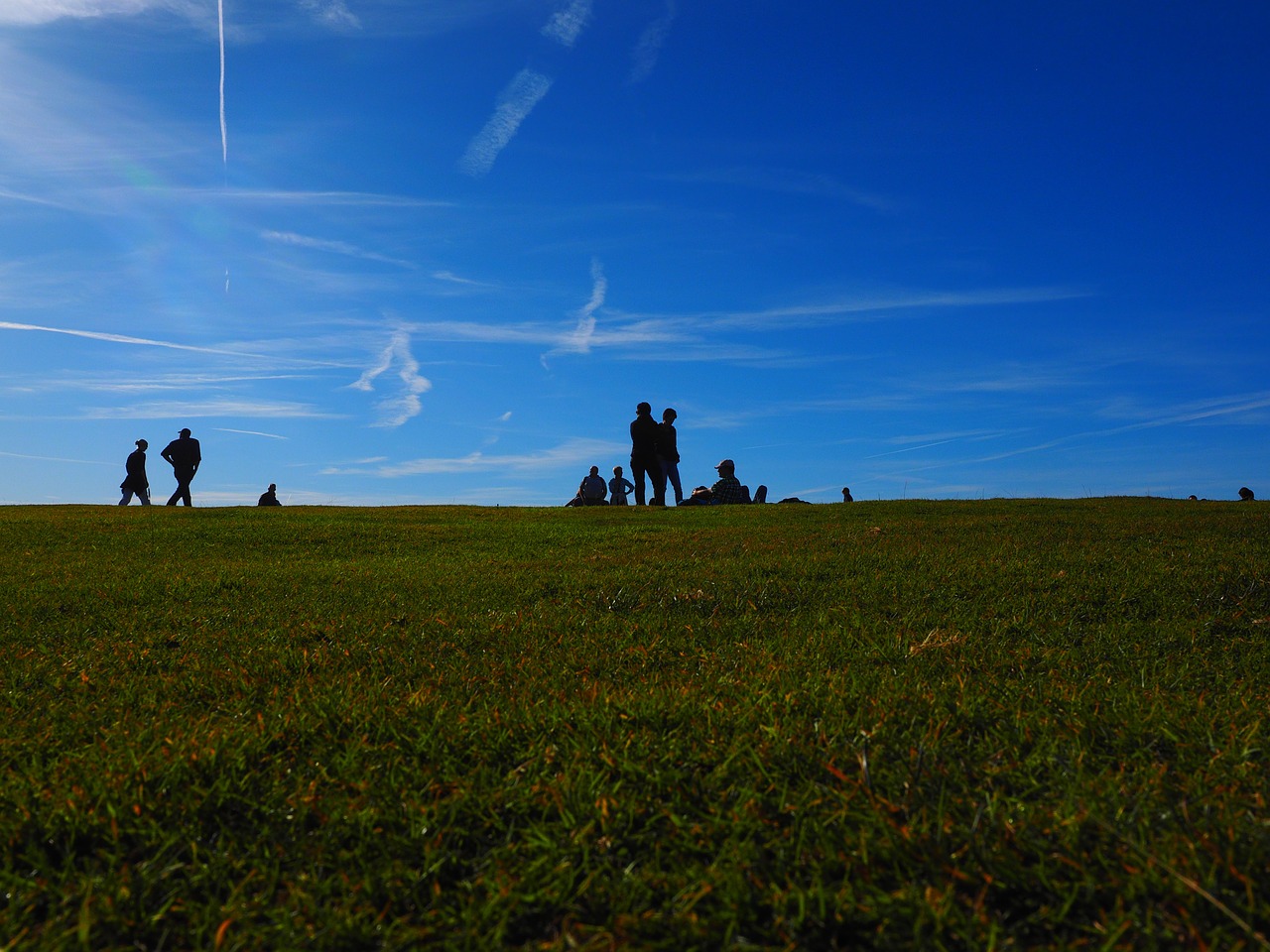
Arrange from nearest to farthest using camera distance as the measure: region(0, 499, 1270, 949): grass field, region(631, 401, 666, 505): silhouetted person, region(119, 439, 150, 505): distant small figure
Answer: region(0, 499, 1270, 949): grass field → region(631, 401, 666, 505): silhouetted person → region(119, 439, 150, 505): distant small figure

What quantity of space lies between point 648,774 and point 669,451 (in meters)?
22.2

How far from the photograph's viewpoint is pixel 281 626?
6.37m

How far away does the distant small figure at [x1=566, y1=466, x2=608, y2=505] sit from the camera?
27.0 meters

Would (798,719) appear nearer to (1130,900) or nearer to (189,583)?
(1130,900)

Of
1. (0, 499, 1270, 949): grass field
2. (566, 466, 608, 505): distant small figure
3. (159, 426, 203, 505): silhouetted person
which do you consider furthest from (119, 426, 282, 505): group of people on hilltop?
(0, 499, 1270, 949): grass field

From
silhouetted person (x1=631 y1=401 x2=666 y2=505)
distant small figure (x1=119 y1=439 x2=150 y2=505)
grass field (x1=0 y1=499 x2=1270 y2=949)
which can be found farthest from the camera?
distant small figure (x1=119 y1=439 x2=150 y2=505)

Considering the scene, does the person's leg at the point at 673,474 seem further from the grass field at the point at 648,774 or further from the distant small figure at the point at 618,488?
the grass field at the point at 648,774

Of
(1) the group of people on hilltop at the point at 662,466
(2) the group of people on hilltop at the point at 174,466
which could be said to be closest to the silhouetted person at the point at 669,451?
(1) the group of people on hilltop at the point at 662,466

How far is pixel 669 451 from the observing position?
25.1m

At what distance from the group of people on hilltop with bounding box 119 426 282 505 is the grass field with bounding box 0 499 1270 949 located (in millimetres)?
21835

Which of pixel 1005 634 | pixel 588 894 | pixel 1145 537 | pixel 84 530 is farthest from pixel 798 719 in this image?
pixel 84 530

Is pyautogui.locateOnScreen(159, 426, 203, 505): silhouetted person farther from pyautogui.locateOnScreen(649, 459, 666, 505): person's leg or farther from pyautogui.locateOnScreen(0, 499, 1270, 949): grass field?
pyautogui.locateOnScreen(0, 499, 1270, 949): grass field

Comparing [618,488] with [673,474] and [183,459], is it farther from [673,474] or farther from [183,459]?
[183,459]

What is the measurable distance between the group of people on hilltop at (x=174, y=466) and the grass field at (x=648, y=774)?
860 inches
